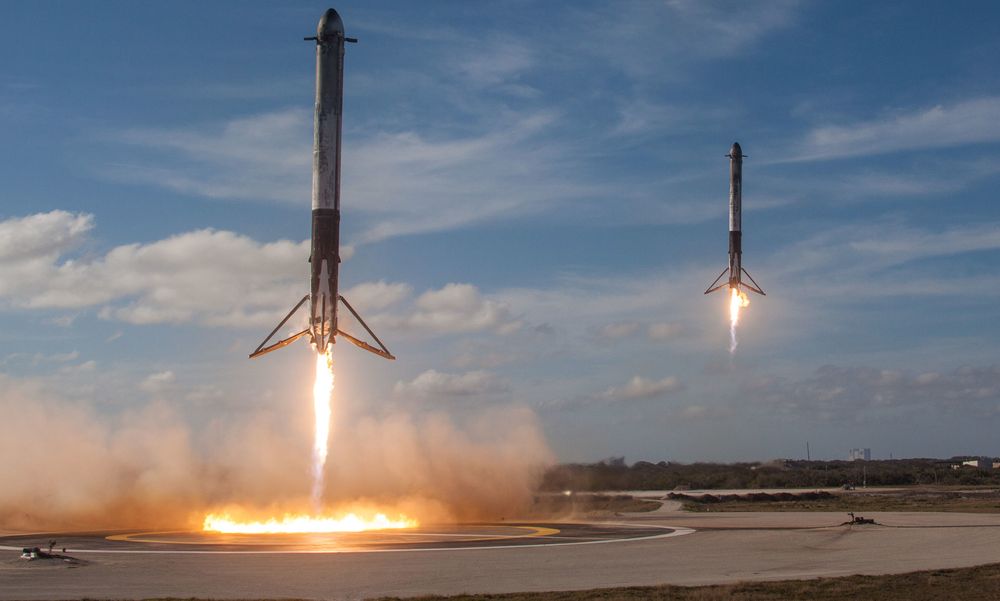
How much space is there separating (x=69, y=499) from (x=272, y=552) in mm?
22234

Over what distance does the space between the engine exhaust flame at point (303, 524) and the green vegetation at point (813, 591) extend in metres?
22.7

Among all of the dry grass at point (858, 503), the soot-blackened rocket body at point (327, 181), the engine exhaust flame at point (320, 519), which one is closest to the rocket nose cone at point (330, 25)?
the soot-blackened rocket body at point (327, 181)

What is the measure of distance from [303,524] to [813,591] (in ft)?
94.5

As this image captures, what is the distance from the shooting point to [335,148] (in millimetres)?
45500

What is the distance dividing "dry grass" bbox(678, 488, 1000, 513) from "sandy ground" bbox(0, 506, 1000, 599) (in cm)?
2286

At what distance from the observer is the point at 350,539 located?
43.2 meters

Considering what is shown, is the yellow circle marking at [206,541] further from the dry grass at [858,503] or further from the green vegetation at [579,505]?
the dry grass at [858,503]

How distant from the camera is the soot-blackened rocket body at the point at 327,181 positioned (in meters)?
44.8

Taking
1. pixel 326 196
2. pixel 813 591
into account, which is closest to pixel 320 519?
pixel 326 196

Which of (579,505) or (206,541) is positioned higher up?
(206,541)

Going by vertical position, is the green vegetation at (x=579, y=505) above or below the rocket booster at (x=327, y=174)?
below

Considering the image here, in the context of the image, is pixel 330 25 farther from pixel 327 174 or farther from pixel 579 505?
pixel 579 505

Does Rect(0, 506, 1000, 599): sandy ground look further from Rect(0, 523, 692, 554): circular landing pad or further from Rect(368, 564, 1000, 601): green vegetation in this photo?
Rect(0, 523, 692, 554): circular landing pad

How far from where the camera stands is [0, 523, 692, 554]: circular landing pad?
129 ft
